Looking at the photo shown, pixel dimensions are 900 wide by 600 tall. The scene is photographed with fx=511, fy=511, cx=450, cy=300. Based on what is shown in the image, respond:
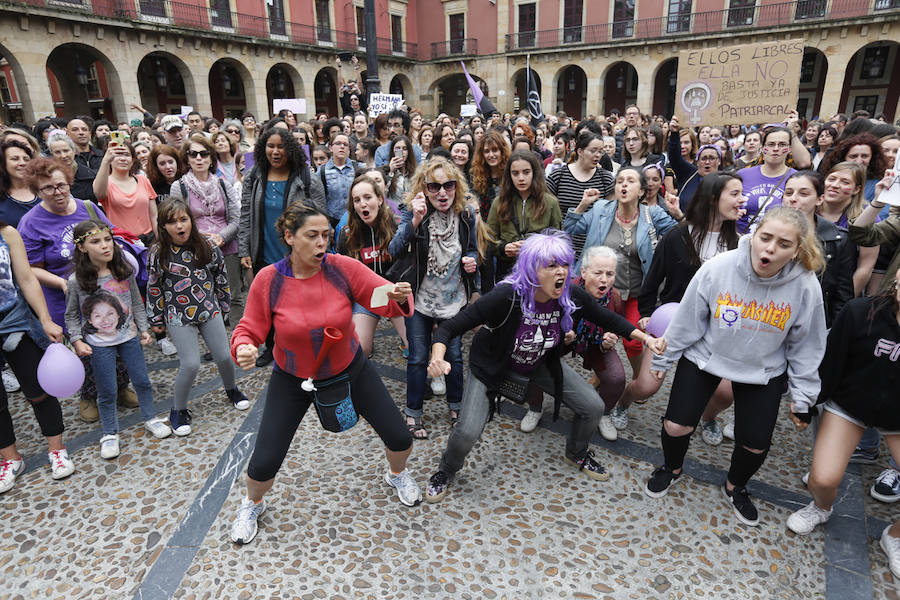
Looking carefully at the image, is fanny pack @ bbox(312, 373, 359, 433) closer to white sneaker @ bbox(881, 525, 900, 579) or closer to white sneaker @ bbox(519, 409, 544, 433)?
white sneaker @ bbox(519, 409, 544, 433)

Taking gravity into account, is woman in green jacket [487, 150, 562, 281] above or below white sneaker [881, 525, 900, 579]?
above

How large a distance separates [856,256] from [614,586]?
9.23 ft

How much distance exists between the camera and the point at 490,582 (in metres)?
2.56

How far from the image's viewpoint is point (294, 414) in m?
2.66

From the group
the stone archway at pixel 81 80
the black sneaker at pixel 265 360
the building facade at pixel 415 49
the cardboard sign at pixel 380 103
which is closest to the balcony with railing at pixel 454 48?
the building facade at pixel 415 49

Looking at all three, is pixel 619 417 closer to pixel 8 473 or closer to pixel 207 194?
pixel 8 473

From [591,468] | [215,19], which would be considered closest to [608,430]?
[591,468]

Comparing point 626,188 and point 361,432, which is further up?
point 626,188

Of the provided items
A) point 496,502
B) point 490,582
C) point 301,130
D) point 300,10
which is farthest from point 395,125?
point 300,10

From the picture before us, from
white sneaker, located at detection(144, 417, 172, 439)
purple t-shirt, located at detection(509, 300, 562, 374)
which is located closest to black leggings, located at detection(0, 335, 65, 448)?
white sneaker, located at detection(144, 417, 172, 439)

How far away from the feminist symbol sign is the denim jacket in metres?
4.84

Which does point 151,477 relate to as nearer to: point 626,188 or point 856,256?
point 626,188

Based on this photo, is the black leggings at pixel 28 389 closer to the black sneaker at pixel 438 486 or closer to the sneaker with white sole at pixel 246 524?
the sneaker with white sole at pixel 246 524

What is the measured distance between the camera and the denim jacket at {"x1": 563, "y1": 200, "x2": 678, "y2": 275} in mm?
3746
